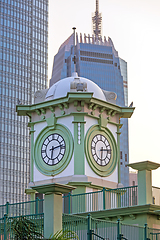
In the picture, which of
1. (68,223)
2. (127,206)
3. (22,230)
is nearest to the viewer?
(22,230)

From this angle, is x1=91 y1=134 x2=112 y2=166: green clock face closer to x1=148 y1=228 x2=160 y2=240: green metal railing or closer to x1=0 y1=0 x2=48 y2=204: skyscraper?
x1=148 y1=228 x2=160 y2=240: green metal railing

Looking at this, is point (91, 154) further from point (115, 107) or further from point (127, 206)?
point (127, 206)

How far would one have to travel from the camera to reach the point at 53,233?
20938mm

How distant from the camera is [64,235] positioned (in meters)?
20.4

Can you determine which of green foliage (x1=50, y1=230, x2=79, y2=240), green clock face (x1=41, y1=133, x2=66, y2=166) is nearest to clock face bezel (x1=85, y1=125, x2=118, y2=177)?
green clock face (x1=41, y1=133, x2=66, y2=166)

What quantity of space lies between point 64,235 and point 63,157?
10677 millimetres

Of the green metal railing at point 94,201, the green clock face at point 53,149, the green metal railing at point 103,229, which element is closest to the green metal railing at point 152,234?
the green metal railing at point 103,229

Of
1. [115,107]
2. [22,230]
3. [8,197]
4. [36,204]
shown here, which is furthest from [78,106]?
[8,197]

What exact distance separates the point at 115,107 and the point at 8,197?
406ft

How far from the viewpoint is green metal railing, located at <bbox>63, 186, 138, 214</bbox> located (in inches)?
1083

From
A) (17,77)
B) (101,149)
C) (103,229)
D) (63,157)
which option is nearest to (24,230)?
(103,229)

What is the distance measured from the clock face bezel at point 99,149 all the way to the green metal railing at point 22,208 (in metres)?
3.55

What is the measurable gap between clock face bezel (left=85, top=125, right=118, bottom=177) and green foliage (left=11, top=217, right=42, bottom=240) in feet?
33.9

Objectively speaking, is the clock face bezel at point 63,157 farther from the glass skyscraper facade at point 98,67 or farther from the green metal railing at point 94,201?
the glass skyscraper facade at point 98,67
